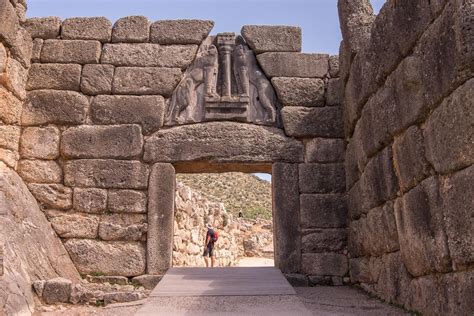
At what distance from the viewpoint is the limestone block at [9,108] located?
19.1ft

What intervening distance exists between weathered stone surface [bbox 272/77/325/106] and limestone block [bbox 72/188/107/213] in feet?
8.88

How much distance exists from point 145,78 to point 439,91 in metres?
4.19

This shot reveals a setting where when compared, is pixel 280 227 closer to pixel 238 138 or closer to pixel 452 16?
pixel 238 138

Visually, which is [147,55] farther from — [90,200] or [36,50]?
[90,200]

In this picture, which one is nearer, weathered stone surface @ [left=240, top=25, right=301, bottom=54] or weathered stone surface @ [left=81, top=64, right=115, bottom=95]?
weathered stone surface @ [left=81, top=64, right=115, bottom=95]

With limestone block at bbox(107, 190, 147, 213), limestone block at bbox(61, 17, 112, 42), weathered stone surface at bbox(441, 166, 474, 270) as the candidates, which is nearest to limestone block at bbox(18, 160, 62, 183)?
limestone block at bbox(107, 190, 147, 213)

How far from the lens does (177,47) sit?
21.8ft

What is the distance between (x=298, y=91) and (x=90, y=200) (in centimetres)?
313

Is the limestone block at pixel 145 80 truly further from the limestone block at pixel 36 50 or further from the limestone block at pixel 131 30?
the limestone block at pixel 36 50

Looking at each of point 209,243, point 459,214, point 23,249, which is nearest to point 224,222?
point 209,243

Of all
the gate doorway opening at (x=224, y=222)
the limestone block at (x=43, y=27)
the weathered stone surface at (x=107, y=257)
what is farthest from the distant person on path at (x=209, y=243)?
the limestone block at (x=43, y=27)

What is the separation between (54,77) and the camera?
6.44 m

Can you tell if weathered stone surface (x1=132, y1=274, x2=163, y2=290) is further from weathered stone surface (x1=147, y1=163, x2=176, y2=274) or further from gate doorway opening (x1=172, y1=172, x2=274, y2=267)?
gate doorway opening (x1=172, y1=172, x2=274, y2=267)

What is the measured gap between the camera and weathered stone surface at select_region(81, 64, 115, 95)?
21.1 ft
